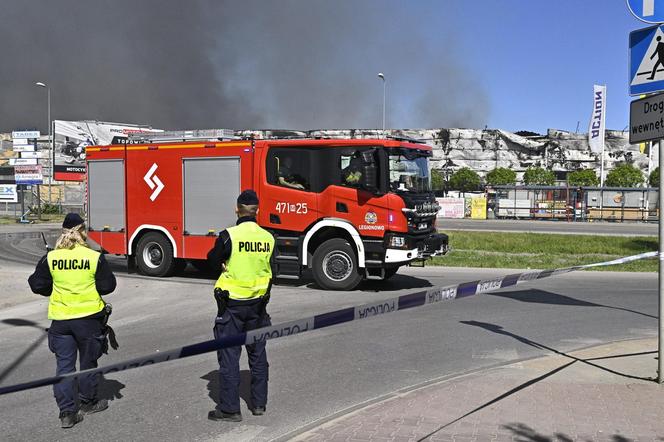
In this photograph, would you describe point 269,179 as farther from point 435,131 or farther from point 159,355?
point 435,131

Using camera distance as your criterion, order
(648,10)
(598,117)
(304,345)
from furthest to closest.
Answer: (598,117) < (304,345) < (648,10)

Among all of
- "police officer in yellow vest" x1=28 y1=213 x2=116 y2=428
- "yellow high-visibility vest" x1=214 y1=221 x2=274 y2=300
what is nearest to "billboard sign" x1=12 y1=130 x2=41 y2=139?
"police officer in yellow vest" x1=28 y1=213 x2=116 y2=428

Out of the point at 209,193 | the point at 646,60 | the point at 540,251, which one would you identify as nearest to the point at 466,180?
the point at 540,251

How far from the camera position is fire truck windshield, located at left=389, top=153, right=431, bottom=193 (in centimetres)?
1156

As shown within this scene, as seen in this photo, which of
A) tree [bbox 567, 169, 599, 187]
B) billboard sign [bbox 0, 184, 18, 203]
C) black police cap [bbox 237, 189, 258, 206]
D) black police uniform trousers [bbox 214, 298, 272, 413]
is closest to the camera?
black police uniform trousers [bbox 214, 298, 272, 413]

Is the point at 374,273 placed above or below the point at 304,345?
above

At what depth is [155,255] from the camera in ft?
45.2

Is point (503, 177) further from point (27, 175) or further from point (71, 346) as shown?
point (71, 346)

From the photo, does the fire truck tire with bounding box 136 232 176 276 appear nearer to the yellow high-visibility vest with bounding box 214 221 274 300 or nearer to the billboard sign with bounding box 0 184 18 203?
the yellow high-visibility vest with bounding box 214 221 274 300

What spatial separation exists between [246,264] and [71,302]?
1270mm

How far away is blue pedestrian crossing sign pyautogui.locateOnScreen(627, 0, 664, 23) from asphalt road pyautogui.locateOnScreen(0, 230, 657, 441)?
3.48 m

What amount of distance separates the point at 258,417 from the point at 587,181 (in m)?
72.7

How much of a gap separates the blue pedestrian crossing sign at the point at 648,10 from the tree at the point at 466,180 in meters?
78.6

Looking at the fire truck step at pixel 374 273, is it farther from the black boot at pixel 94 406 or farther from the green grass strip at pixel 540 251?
the black boot at pixel 94 406
